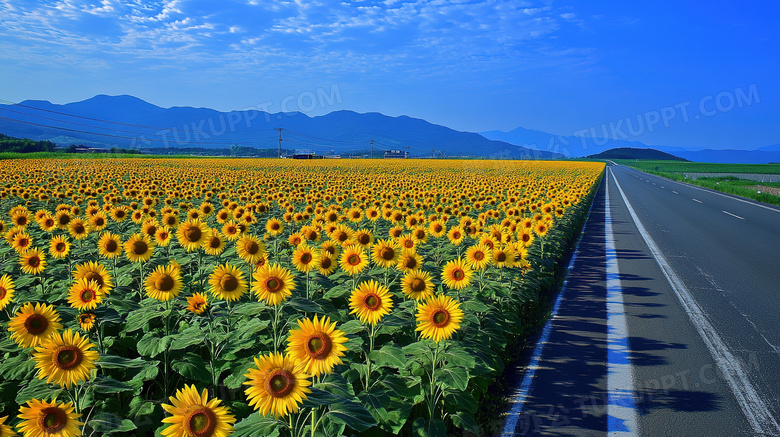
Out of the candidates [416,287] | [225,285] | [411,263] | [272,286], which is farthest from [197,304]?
[411,263]

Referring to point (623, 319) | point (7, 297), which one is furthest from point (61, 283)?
point (623, 319)

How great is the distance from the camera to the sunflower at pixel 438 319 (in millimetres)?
3529

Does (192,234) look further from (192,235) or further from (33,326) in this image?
(33,326)

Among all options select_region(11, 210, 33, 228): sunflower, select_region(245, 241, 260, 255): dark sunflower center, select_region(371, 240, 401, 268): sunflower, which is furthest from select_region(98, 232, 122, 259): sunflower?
select_region(371, 240, 401, 268): sunflower

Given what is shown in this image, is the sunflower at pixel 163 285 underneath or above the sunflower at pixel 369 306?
underneath

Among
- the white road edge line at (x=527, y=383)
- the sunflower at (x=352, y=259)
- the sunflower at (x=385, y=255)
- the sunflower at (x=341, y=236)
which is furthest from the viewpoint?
the sunflower at (x=341, y=236)

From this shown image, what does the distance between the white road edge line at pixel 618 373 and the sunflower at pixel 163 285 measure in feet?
13.8

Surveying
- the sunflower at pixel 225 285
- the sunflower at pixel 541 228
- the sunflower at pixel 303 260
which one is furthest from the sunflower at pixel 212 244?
the sunflower at pixel 541 228

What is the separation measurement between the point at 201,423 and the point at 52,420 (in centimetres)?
74

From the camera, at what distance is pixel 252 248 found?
5488 mm

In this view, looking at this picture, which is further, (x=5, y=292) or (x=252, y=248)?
(x=252, y=248)

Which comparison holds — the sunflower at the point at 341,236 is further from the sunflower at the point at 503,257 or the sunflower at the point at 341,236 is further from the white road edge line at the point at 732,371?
the white road edge line at the point at 732,371

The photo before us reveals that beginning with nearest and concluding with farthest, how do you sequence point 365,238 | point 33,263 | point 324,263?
point 33,263 < point 324,263 < point 365,238

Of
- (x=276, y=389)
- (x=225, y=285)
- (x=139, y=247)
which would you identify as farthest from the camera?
(x=139, y=247)
